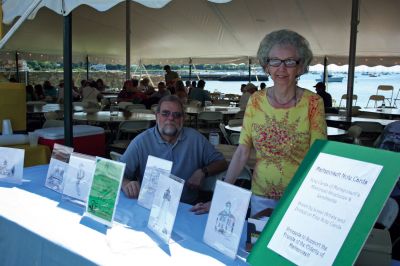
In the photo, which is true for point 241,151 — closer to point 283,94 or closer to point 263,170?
point 263,170

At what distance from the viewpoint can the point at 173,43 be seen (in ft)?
49.8

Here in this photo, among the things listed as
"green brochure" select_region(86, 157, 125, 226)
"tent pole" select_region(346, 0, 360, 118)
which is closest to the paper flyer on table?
"green brochure" select_region(86, 157, 125, 226)

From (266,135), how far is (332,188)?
0.93 metres

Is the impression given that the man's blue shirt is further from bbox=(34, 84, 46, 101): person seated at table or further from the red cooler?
bbox=(34, 84, 46, 101): person seated at table

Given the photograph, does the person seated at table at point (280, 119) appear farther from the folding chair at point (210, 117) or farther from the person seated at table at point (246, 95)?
the person seated at table at point (246, 95)

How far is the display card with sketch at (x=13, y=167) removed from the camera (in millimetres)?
2223

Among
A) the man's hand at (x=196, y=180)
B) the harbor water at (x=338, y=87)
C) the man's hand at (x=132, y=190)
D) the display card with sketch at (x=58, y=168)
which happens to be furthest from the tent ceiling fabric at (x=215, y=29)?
the man's hand at (x=132, y=190)

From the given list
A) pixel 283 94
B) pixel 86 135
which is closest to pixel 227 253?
pixel 283 94

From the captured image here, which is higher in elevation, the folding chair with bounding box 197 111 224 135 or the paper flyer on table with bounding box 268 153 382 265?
the paper flyer on table with bounding box 268 153 382 265

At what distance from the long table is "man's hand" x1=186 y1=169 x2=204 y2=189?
57cm

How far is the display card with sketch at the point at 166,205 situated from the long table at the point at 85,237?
0.14 feet

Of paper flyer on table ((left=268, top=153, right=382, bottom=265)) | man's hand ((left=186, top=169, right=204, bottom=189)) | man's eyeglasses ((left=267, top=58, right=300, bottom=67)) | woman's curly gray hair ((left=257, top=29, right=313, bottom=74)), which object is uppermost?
woman's curly gray hair ((left=257, top=29, right=313, bottom=74))

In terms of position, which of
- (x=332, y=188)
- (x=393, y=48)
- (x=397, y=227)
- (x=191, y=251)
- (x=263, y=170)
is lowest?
(x=397, y=227)

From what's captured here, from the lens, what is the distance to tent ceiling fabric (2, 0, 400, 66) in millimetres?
10320
